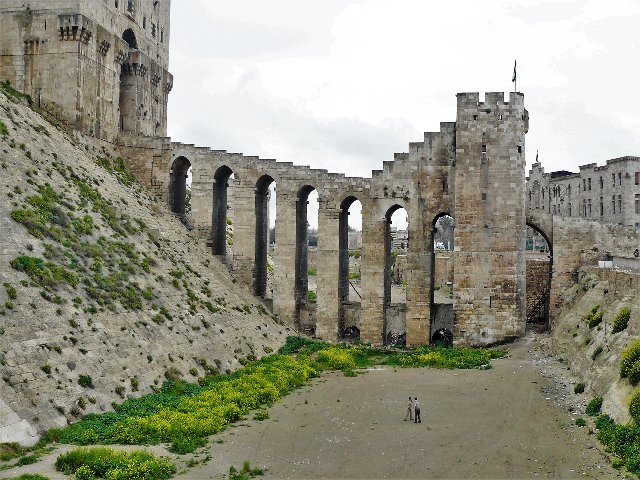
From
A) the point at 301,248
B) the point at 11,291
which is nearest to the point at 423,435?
the point at 11,291

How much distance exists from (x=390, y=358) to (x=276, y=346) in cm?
741

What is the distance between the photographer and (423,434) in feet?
77.2

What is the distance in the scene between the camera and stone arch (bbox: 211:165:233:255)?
152ft

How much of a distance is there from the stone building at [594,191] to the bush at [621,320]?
3215cm

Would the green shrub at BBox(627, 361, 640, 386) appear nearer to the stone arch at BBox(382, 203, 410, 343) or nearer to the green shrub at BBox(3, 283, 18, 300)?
the stone arch at BBox(382, 203, 410, 343)

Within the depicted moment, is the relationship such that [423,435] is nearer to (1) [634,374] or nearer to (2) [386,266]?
(1) [634,374]

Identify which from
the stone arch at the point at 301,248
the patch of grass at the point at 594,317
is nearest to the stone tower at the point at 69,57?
the stone arch at the point at 301,248

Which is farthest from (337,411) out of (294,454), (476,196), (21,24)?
(21,24)

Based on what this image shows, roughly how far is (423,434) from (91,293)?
16.1 m

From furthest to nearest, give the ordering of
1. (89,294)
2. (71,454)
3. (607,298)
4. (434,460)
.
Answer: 1. (607,298)
2. (89,294)
3. (434,460)
4. (71,454)

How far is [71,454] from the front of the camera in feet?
59.9

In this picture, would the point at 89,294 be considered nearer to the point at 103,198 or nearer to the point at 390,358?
the point at 103,198

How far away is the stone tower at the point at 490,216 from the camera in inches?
1606

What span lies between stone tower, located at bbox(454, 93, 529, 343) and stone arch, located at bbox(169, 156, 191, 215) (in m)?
21.0
